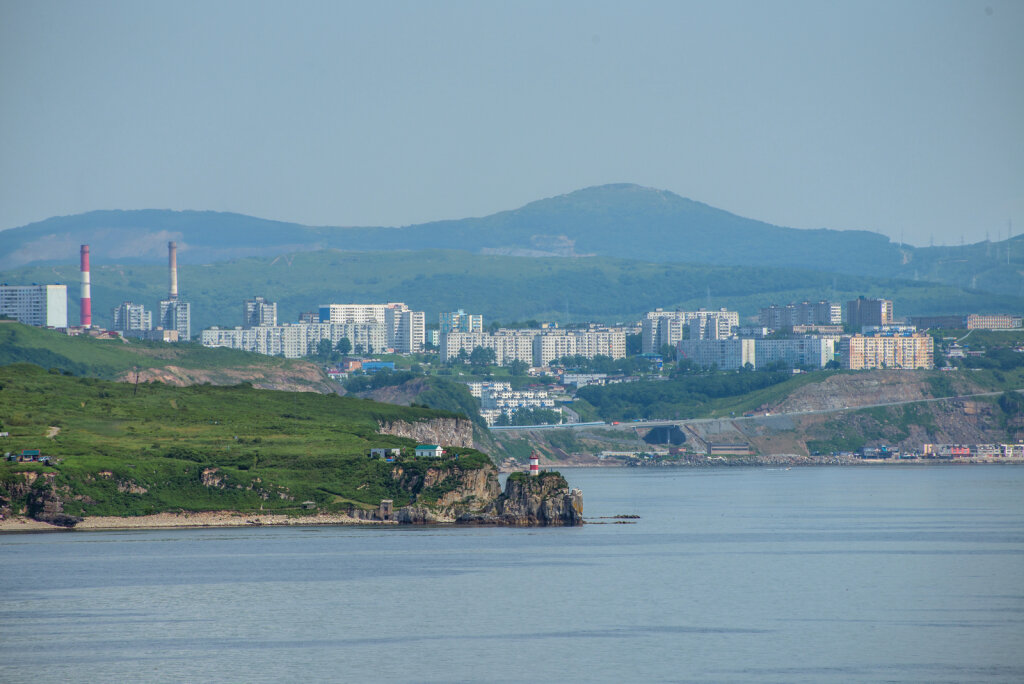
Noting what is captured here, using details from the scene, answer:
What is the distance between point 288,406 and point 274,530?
3813 centimetres

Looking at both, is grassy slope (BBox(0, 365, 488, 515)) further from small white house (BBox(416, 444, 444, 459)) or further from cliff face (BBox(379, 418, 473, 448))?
cliff face (BBox(379, 418, 473, 448))

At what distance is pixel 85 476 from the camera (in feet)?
331

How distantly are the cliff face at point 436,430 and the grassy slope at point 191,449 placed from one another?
364cm

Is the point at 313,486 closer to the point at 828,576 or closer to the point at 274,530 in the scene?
the point at 274,530

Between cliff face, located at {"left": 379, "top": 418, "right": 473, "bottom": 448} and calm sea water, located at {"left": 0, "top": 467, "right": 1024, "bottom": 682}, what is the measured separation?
3641cm

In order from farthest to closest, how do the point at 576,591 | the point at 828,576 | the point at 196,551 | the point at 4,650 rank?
the point at 196,551 < the point at 828,576 < the point at 576,591 < the point at 4,650

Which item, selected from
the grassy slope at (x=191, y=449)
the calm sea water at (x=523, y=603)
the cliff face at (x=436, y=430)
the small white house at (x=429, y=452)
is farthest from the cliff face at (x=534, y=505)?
the cliff face at (x=436, y=430)

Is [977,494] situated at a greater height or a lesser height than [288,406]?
lesser

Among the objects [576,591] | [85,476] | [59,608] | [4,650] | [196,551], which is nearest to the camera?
[4,650]

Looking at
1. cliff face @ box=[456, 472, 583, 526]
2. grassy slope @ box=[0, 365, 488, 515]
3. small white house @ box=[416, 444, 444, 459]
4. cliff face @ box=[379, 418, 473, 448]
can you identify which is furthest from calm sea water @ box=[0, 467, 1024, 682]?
cliff face @ box=[379, 418, 473, 448]

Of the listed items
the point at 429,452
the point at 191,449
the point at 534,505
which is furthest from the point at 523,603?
the point at 191,449

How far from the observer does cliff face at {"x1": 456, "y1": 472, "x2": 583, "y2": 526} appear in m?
107

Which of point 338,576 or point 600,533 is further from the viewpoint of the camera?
point 600,533

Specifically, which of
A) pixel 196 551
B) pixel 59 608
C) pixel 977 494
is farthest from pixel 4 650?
pixel 977 494
